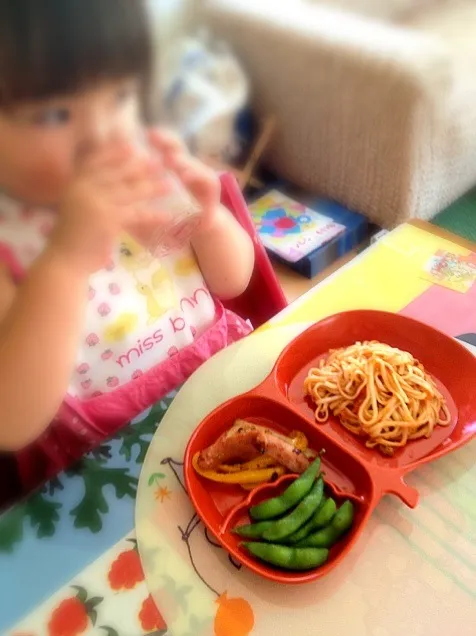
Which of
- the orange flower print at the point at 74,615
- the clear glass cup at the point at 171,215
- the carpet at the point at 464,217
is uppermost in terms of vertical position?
the clear glass cup at the point at 171,215

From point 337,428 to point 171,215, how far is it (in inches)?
10.7

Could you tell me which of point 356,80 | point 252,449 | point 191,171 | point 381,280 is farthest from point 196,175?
point 381,280

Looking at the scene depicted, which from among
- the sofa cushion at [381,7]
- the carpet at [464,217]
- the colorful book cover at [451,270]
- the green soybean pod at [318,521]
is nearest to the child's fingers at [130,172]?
the sofa cushion at [381,7]

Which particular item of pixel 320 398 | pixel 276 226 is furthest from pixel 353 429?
pixel 276 226

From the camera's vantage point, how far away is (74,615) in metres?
0.40

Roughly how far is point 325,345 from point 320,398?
67 millimetres

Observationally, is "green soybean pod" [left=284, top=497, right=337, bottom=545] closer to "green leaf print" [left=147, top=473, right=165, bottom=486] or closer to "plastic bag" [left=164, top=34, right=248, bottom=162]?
"green leaf print" [left=147, top=473, right=165, bottom=486]

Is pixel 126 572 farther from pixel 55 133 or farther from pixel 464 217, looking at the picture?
pixel 464 217

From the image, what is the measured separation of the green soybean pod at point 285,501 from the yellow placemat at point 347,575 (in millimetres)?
40

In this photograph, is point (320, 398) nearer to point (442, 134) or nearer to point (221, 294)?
point (221, 294)

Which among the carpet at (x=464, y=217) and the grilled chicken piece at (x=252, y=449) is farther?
the carpet at (x=464, y=217)

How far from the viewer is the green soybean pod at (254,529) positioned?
0.42 m

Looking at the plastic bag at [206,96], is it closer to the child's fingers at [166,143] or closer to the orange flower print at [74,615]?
the child's fingers at [166,143]

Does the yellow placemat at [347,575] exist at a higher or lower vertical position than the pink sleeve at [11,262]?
lower
